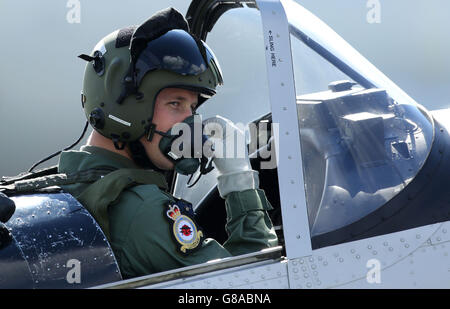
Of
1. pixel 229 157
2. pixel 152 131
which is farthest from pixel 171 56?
pixel 229 157

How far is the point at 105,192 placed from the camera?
162 centimetres

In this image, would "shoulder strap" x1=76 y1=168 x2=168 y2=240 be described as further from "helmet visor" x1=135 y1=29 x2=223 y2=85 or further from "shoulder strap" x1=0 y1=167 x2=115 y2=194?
"helmet visor" x1=135 y1=29 x2=223 y2=85

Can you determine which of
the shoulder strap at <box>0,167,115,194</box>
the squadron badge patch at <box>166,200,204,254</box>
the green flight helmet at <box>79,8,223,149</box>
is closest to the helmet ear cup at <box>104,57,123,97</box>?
the green flight helmet at <box>79,8,223,149</box>

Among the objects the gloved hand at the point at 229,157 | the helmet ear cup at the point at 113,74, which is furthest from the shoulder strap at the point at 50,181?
the gloved hand at the point at 229,157

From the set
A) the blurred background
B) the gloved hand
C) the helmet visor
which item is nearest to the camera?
the helmet visor

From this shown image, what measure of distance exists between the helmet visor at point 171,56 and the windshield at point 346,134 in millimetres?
340

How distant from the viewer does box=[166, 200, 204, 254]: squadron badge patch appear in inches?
62.7

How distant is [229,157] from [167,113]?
30 centimetres

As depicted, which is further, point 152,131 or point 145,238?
point 152,131

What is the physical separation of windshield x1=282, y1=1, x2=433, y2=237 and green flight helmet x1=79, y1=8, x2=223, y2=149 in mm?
349

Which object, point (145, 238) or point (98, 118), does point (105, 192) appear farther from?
point (98, 118)
